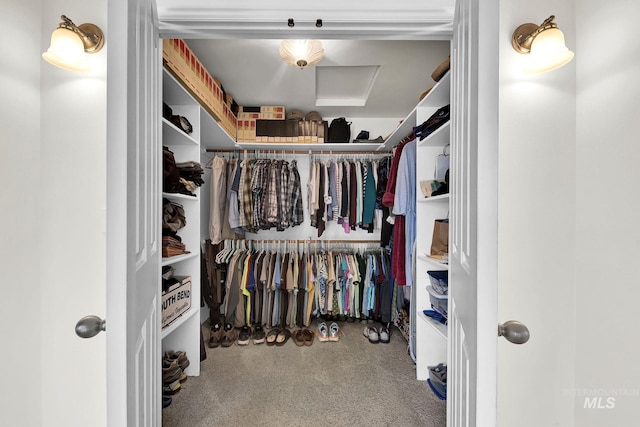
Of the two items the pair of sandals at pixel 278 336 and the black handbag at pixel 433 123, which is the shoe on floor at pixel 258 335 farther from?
the black handbag at pixel 433 123

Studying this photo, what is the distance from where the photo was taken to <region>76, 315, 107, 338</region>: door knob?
58 cm

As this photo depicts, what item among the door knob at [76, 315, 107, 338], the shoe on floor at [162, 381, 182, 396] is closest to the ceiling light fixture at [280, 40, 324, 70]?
the door knob at [76, 315, 107, 338]

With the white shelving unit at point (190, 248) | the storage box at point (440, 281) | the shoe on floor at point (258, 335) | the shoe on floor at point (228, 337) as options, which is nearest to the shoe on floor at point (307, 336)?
the shoe on floor at point (258, 335)

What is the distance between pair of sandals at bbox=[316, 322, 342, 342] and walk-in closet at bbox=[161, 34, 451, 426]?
16 millimetres

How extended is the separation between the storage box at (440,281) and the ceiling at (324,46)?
1266 millimetres

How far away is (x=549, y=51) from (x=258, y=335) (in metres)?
2.59

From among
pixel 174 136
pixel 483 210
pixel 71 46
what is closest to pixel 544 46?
pixel 483 210

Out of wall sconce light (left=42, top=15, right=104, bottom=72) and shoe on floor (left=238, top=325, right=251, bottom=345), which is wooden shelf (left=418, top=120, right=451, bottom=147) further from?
shoe on floor (left=238, top=325, right=251, bottom=345)

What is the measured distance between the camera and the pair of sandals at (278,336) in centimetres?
221

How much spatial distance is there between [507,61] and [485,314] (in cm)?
90

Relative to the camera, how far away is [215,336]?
2.19m

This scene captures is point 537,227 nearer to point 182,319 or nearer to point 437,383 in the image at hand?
point 437,383

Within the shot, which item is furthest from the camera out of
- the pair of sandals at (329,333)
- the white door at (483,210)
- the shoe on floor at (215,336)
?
the pair of sandals at (329,333)

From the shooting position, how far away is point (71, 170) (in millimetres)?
924
